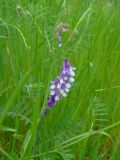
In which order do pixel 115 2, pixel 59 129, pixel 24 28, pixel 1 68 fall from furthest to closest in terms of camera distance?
pixel 115 2 < pixel 24 28 < pixel 1 68 < pixel 59 129

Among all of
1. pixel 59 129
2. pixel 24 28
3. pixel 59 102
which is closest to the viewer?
pixel 59 129

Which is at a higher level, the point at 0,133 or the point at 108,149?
the point at 0,133

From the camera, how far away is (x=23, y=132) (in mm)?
1488

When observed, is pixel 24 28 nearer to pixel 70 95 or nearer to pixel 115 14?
pixel 70 95

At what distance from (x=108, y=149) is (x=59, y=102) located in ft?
0.90

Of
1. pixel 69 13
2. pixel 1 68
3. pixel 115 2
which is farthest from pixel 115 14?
pixel 1 68

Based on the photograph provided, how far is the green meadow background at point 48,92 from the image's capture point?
126cm

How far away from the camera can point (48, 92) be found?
1217 millimetres

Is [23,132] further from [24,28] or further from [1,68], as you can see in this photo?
[24,28]

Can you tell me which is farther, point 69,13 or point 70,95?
point 69,13

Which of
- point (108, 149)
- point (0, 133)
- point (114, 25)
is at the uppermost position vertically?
point (114, 25)

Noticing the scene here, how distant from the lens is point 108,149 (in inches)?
63.8

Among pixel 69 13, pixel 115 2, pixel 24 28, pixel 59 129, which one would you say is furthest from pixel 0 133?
pixel 115 2

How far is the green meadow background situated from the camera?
4.15ft
